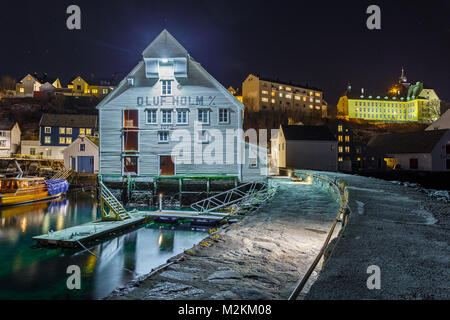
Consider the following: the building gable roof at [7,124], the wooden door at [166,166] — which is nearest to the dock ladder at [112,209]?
the wooden door at [166,166]

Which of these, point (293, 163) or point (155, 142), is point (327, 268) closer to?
point (155, 142)

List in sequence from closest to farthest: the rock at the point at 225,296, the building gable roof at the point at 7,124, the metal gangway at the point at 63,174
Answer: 1. the rock at the point at 225,296
2. the metal gangway at the point at 63,174
3. the building gable roof at the point at 7,124

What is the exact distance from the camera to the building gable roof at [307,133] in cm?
4966

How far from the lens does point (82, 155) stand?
47844 mm

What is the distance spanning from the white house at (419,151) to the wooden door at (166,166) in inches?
1720

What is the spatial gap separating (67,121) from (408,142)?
70768mm

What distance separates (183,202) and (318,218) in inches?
790

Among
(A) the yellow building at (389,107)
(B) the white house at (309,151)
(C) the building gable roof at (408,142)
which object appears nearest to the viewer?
(C) the building gable roof at (408,142)

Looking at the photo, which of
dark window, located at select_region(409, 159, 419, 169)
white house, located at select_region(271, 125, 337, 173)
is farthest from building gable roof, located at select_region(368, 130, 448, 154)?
white house, located at select_region(271, 125, 337, 173)

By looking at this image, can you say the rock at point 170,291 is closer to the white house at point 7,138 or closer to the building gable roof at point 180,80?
the building gable roof at point 180,80

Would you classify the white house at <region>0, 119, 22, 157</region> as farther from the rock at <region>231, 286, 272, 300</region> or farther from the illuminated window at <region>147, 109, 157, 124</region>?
the rock at <region>231, 286, 272, 300</region>

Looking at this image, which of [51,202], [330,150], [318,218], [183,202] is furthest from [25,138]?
[318,218]

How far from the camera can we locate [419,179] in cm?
4128

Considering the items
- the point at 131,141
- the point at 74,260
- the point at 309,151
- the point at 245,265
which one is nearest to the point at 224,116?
the point at 131,141
